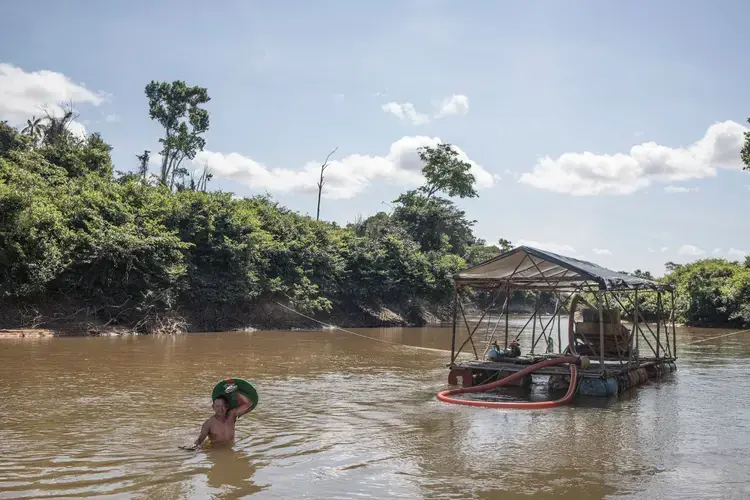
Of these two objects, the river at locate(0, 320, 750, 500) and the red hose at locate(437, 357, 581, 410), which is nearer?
the river at locate(0, 320, 750, 500)

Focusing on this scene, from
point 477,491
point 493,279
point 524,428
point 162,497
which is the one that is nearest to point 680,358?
point 493,279

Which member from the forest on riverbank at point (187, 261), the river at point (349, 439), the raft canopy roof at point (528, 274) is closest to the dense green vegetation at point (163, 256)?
the forest on riverbank at point (187, 261)

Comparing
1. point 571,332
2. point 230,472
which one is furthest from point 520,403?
point 230,472

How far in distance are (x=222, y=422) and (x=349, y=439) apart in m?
1.75

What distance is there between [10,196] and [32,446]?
16.6 m

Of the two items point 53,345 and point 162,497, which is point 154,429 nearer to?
point 162,497

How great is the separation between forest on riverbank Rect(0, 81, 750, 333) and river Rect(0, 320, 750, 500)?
8088mm

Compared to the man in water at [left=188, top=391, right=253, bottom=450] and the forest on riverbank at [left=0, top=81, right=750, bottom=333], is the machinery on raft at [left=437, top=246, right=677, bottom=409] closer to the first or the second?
the man in water at [left=188, top=391, right=253, bottom=450]

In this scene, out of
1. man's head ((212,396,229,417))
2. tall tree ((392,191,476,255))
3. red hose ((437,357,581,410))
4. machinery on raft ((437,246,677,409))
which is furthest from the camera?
tall tree ((392,191,476,255))

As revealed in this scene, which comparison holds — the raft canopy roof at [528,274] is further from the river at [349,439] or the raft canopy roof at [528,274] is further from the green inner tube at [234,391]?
the green inner tube at [234,391]

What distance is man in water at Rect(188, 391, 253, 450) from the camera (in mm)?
7691

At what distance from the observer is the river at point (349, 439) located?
6.43m

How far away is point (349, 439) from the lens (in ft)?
28.0

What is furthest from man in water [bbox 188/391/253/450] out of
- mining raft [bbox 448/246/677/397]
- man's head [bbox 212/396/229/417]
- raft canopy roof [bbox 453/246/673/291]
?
raft canopy roof [bbox 453/246/673/291]
